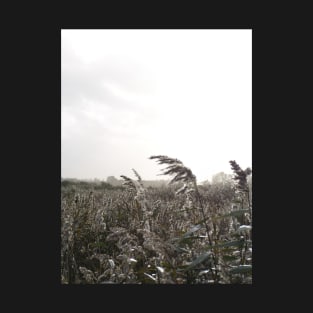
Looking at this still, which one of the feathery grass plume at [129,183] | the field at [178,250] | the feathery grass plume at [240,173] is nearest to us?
the field at [178,250]

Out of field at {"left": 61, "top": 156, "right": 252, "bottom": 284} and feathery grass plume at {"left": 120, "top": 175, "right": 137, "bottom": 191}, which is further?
feathery grass plume at {"left": 120, "top": 175, "right": 137, "bottom": 191}

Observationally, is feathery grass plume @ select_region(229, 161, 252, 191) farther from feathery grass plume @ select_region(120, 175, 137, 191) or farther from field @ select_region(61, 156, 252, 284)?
feathery grass plume @ select_region(120, 175, 137, 191)

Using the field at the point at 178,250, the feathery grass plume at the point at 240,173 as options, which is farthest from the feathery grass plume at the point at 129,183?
the feathery grass plume at the point at 240,173

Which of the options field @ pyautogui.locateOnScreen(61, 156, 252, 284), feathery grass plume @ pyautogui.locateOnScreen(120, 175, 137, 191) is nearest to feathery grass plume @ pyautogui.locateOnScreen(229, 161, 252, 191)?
field @ pyautogui.locateOnScreen(61, 156, 252, 284)

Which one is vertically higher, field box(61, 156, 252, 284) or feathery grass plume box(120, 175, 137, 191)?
feathery grass plume box(120, 175, 137, 191)

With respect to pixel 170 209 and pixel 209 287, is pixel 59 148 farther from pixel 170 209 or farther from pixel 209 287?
pixel 170 209

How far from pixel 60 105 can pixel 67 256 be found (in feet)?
4.36

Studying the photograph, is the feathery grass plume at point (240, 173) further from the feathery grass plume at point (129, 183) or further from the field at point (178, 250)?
Answer: the feathery grass plume at point (129, 183)

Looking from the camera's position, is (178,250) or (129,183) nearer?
(178,250)

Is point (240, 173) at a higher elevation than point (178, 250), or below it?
higher

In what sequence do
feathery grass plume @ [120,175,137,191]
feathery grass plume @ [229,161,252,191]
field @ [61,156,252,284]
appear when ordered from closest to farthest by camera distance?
field @ [61,156,252,284] → feathery grass plume @ [229,161,252,191] → feathery grass plume @ [120,175,137,191]

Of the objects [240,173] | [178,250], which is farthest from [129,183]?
[240,173]

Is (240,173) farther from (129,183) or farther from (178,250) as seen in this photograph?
(129,183)

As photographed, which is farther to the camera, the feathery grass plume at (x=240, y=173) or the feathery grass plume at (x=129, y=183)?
the feathery grass plume at (x=129, y=183)
